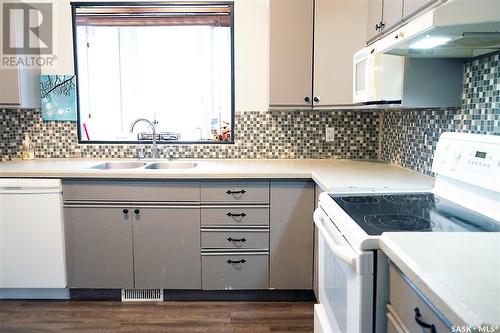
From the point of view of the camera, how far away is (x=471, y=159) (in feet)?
5.26

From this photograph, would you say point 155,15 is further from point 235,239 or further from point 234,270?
point 234,270

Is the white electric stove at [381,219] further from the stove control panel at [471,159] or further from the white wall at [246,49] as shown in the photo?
the white wall at [246,49]

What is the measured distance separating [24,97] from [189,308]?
77.6 inches

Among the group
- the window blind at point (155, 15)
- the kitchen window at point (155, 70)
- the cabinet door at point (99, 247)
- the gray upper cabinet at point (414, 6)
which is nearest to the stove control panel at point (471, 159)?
the gray upper cabinet at point (414, 6)

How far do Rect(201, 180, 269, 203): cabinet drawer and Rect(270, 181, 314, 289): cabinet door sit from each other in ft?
0.22

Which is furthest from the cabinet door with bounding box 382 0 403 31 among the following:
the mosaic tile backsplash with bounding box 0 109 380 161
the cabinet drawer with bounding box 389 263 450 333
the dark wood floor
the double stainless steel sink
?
the dark wood floor

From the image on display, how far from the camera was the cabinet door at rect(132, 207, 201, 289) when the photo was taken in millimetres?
2625

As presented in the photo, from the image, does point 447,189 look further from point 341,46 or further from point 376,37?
point 341,46

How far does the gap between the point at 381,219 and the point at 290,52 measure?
1.71 metres

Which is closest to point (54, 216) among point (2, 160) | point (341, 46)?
point (2, 160)

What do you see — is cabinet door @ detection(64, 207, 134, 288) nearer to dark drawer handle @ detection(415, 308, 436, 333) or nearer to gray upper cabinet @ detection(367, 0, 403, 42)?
gray upper cabinet @ detection(367, 0, 403, 42)

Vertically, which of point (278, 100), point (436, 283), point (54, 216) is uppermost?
point (278, 100)

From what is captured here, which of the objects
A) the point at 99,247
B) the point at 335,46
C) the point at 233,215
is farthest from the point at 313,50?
the point at 99,247

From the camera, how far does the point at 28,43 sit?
3057 mm
